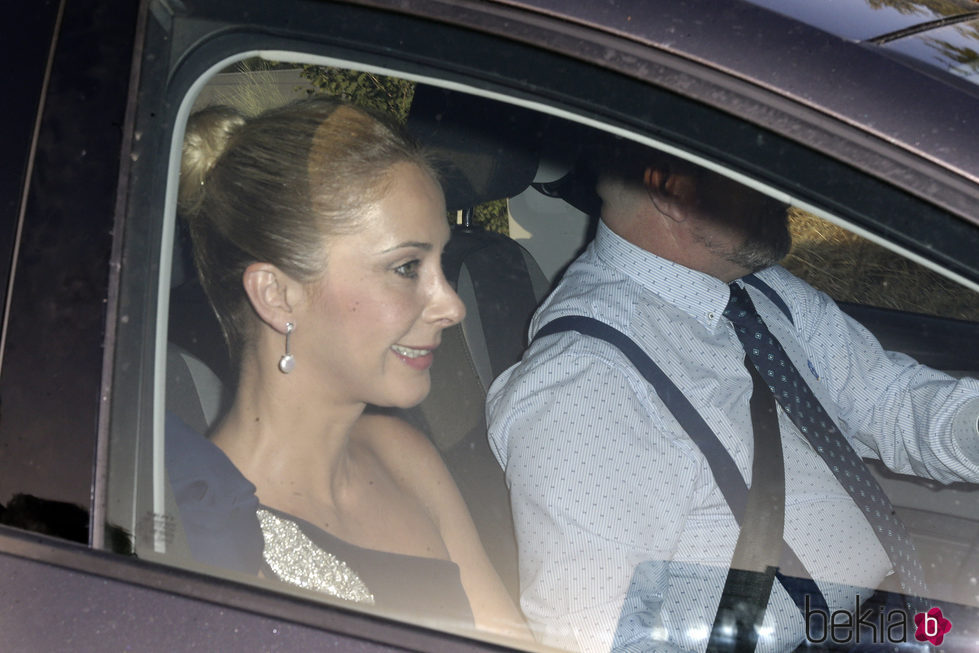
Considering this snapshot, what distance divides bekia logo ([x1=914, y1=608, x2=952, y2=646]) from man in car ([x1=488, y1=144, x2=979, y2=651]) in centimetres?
2

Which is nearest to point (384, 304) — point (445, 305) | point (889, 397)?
point (445, 305)

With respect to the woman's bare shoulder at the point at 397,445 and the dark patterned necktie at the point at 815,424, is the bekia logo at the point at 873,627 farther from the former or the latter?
the woman's bare shoulder at the point at 397,445

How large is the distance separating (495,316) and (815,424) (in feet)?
2.08

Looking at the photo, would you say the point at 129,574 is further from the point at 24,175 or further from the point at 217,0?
the point at 217,0

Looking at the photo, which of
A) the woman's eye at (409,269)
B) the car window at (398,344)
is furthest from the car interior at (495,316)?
the woman's eye at (409,269)

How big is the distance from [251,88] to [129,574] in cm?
61

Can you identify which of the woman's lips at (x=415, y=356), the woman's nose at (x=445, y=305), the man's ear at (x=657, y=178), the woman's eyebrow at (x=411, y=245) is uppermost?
the man's ear at (x=657, y=178)

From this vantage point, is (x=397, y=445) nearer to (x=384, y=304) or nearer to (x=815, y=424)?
(x=384, y=304)

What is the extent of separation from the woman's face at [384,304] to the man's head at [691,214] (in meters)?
0.31

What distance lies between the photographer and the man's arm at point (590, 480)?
53.1 inches

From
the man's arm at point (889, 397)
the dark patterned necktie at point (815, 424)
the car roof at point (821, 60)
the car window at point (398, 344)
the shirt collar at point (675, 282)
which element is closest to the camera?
the car roof at point (821, 60)

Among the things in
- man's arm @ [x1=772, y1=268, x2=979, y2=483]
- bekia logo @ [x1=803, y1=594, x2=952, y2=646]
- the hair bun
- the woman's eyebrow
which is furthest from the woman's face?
man's arm @ [x1=772, y1=268, x2=979, y2=483]

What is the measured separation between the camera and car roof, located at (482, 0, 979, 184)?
0.88 m

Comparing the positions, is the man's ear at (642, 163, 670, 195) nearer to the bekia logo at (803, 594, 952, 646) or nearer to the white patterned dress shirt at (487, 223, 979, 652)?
the white patterned dress shirt at (487, 223, 979, 652)
